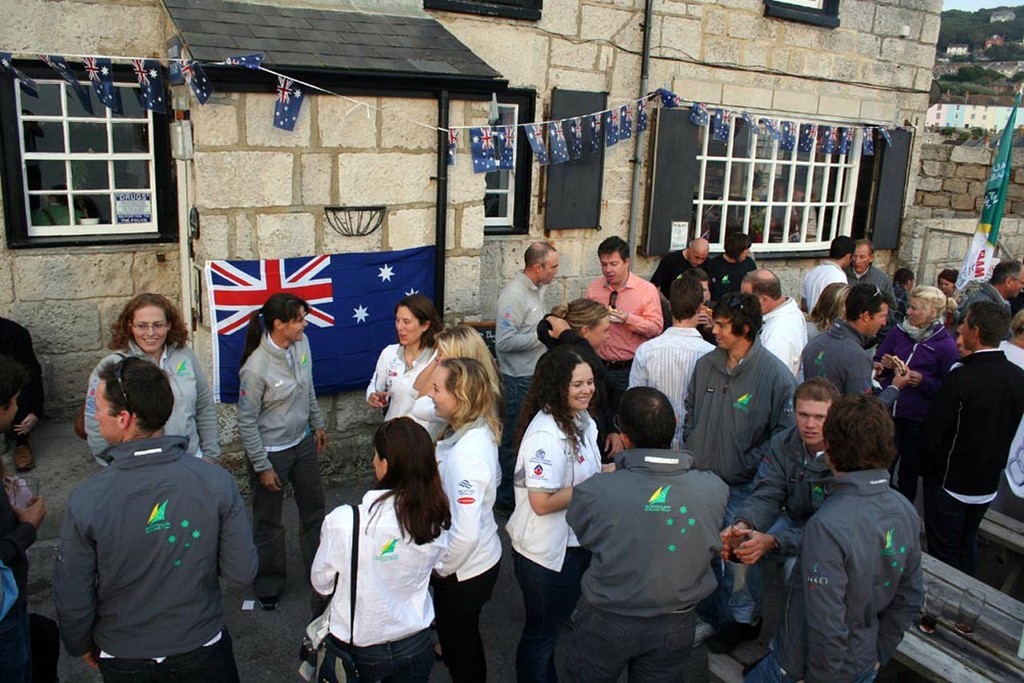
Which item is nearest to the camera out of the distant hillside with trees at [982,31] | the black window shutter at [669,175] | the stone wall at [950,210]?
the black window shutter at [669,175]

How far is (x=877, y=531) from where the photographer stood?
2.91m

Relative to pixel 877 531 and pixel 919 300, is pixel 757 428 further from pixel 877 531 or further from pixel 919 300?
pixel 919 300

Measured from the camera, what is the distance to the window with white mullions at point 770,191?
9156mm

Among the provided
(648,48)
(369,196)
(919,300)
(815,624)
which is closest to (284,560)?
(369,196)

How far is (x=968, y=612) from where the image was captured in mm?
3879

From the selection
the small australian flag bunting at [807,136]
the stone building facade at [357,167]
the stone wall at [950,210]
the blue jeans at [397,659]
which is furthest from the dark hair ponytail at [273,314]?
the stone wall at [950,210]

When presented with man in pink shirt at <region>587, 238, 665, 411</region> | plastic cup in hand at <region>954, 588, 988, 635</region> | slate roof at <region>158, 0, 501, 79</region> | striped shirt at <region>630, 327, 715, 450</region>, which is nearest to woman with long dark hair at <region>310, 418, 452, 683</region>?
striped shirt at <region>630, 327, 715, 450</region>

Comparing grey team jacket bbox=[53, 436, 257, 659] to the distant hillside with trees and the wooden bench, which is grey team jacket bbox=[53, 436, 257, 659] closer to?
the wooden bench

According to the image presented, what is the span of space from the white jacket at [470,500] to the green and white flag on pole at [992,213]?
6.64 meters

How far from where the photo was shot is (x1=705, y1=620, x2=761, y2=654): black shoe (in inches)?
172

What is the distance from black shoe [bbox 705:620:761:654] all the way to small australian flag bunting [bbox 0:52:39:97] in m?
5.34

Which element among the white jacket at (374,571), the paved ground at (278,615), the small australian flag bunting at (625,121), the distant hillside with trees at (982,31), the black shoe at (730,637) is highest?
the distant hillside with trees at (982,31)

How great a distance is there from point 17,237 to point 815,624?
574 cm

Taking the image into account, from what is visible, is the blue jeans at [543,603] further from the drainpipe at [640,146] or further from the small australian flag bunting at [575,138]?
the drainpipe at [640,146]
